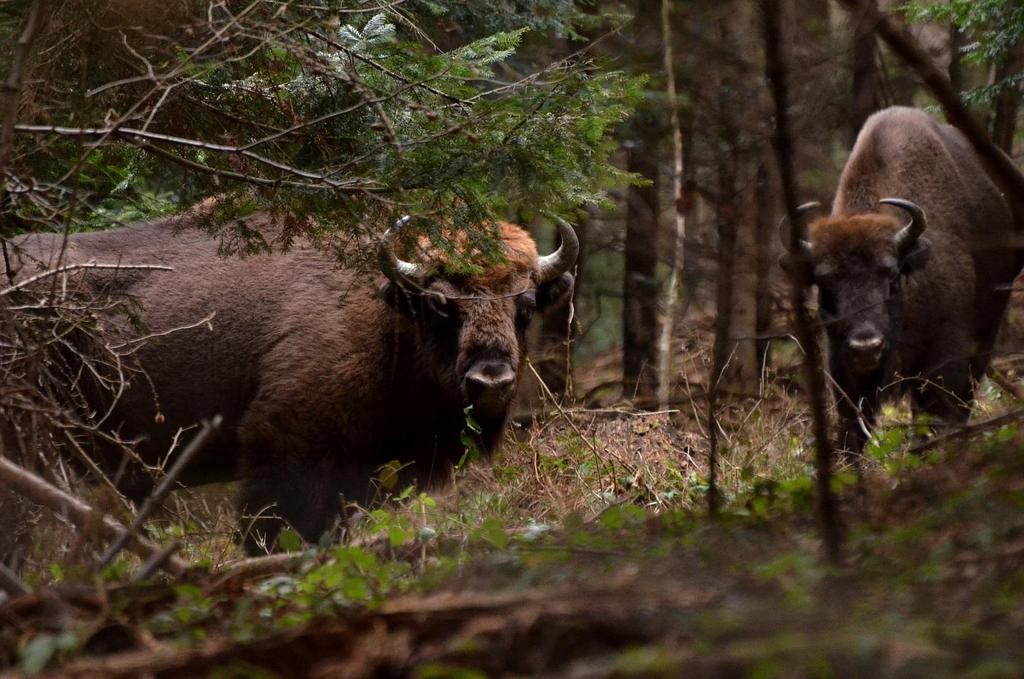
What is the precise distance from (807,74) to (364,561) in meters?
2.60

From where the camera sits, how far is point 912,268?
9.78m

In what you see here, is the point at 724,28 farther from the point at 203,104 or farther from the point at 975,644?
the point at 975,644

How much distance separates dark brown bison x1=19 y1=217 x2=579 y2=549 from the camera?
833 centimetres

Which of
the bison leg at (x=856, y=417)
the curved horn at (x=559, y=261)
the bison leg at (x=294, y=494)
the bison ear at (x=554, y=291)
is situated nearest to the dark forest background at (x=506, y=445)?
the bison leg at (x=294, y=494)

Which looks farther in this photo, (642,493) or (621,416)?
(621,416)

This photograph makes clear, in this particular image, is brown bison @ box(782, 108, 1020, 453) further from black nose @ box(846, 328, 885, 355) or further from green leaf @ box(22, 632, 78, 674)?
green leaf @ box(22, 632, 78, 674)

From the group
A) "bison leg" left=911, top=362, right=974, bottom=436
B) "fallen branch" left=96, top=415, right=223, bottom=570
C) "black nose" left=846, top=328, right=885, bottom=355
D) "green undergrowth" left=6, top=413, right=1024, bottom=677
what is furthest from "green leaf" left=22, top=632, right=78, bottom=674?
"bison leg" left=911, top=362, right=974, bottom=436

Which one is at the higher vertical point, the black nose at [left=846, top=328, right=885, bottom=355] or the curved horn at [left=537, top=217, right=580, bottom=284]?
the curved horn at [left=537, top=217, right=580, bottom=284]

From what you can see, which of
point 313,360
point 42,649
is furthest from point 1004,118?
point 42,649

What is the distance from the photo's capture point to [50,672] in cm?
311

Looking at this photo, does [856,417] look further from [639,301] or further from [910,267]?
[639,301]

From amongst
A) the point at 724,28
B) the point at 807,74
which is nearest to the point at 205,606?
the point at 807,74

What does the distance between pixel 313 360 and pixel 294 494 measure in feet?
3.12

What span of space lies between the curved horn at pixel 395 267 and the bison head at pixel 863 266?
3.12 m
